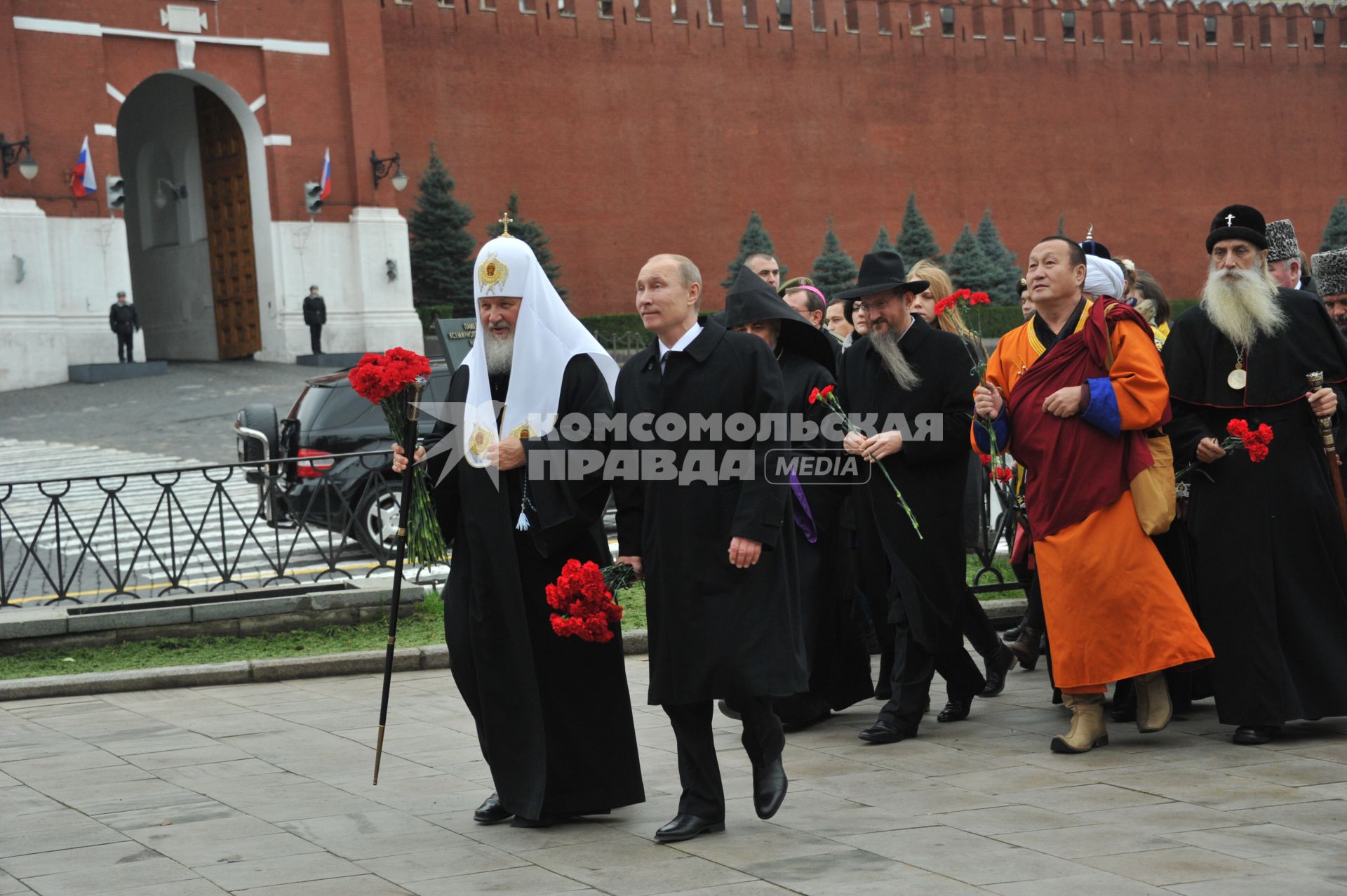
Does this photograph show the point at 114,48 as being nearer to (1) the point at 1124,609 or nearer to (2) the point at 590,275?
(2) the point at 590,275

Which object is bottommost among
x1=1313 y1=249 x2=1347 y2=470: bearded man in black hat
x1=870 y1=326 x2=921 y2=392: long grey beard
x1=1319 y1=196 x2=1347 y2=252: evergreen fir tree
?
x1=870 y1=326 x2=921 y2=392: long grey beard

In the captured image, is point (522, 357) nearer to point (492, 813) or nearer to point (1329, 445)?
point (492, 813)

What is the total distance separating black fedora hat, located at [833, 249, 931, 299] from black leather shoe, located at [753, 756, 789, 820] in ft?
6.89

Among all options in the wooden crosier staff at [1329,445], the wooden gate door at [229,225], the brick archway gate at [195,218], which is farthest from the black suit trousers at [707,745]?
the wooden gate door at [229,225]

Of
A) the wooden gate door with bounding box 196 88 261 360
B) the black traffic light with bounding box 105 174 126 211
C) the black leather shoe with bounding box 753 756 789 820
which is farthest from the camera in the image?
the wooden gate door with bounding box 196 88 261 360

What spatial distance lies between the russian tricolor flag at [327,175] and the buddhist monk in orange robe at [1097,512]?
26.1 meters

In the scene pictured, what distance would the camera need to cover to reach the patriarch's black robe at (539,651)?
4.59 m

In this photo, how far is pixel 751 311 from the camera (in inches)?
226

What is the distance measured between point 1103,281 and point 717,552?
2243 millimetres

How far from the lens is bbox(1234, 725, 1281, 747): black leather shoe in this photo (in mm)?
5289

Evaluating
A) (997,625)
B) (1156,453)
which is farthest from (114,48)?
(1156,453)

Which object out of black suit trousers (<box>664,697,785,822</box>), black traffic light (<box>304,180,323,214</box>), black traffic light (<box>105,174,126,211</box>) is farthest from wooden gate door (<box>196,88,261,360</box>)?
black suit trousers (<box>664,697,785,822</box>)

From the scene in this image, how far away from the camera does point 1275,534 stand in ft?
17.9

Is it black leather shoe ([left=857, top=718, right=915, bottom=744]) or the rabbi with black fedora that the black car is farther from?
black leather shoe ([left=857, top=718, right=915, bottom=744])
